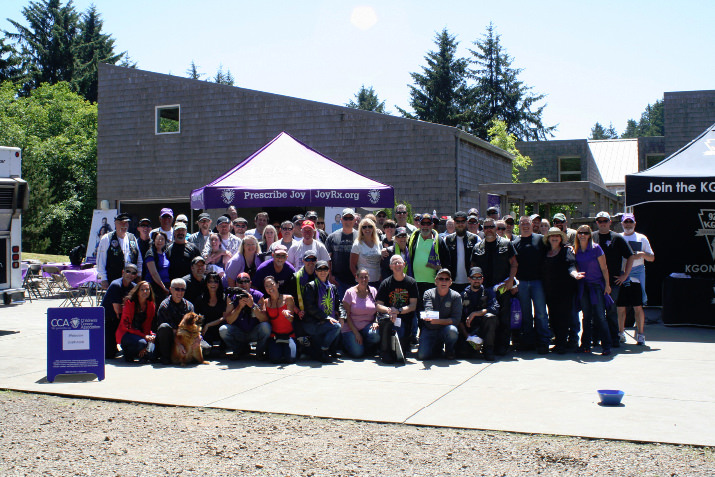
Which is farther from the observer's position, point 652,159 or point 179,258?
point 652,159

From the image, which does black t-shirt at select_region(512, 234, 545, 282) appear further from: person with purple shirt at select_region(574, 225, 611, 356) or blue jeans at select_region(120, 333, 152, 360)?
blue jeans at select_region(120, 333, 152, 360)

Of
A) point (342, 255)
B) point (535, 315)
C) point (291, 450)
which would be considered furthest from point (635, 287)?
point (291, 450)

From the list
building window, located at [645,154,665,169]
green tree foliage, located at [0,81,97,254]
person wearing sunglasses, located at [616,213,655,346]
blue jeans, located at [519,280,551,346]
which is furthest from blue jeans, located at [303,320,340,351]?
building window, located at [645,154,665,169]

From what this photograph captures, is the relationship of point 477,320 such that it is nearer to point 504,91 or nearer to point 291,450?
point 291,450

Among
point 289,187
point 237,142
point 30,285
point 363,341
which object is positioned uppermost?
point 237,142

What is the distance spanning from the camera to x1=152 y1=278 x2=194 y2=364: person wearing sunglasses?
8.30 m

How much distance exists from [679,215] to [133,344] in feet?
31.4

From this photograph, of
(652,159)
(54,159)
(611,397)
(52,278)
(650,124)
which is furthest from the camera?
(650,124)

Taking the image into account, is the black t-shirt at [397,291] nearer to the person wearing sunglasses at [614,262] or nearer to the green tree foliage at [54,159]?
the person wearing sunglasses at [614,262]

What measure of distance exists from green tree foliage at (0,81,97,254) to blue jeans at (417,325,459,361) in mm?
26372

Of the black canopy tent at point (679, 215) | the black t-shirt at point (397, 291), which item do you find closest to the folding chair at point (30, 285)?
the black t-shirt at point (397, 291)

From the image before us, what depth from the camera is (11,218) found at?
1323cm

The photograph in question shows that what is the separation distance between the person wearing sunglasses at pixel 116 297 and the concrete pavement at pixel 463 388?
48 centimetres

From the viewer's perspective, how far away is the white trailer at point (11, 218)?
12555 millimetres
